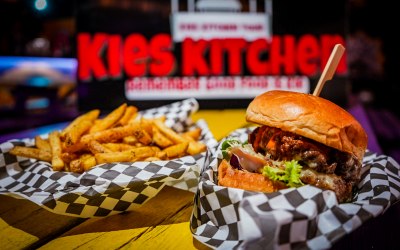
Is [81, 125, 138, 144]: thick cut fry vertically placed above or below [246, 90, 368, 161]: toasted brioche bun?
below

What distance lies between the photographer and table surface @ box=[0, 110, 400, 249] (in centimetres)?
157

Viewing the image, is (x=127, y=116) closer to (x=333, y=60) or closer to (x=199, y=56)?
(x=333, y=60)

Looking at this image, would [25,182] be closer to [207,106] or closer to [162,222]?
[162,222]

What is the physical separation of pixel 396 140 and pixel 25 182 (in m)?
4.28

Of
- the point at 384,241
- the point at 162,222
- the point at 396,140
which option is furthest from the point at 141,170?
the point at 396,140

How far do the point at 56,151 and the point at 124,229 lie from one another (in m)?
0.84

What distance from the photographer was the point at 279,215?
4.38 feet

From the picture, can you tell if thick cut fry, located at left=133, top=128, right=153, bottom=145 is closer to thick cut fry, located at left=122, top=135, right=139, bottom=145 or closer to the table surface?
thick cut fry, located at left=122, top=135, right=139, bottom=145

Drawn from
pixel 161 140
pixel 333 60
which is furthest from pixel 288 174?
pixel 161 140

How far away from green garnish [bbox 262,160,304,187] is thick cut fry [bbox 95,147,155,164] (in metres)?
0.83

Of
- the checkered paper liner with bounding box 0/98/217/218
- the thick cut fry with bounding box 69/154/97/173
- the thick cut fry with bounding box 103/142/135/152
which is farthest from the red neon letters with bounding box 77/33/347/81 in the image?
the thick cut fry with bounding box 69/154/97/173

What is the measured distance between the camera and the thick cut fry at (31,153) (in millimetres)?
2262

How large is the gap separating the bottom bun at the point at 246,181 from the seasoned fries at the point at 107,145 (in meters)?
0.53

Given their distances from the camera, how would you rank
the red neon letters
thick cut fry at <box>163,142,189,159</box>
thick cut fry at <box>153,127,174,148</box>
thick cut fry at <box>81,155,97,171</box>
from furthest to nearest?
1. the red neon letters
2. thick cut fry at <box>153,127,174,148</box>
3. thick cut fry at <box>163,142,189,159</box>
4. thick cut fry at <box>81,155,97,171</box>
